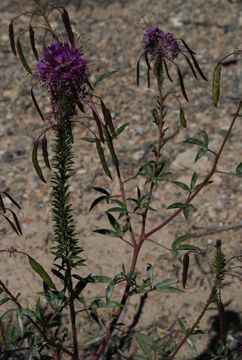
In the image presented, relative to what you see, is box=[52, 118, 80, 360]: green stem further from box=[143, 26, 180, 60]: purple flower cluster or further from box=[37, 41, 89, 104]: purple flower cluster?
box=[143, 26, 180, 60]: purple flower cluster

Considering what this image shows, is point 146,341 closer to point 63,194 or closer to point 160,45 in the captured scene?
point 63,194

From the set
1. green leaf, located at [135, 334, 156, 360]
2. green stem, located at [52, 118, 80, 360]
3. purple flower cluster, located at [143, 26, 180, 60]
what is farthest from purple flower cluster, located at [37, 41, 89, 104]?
green leaf, located at [135, 334, 156, 360]

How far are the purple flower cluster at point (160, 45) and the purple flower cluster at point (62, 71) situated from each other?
319mm

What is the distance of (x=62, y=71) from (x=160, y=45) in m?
0.40

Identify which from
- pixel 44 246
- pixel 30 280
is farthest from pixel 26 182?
pixel 30 280

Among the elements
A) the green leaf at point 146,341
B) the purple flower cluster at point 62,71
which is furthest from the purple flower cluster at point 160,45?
the green leaf at point 146,341

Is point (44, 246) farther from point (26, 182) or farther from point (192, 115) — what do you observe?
point (192, 115)

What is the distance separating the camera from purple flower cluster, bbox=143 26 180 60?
206 centimetres

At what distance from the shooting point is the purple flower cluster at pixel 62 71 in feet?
5.92

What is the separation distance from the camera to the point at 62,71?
1808mm

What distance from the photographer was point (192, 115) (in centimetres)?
439

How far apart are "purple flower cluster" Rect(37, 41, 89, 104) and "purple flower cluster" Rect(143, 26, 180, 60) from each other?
1.05 ft

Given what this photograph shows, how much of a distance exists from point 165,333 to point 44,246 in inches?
32.6

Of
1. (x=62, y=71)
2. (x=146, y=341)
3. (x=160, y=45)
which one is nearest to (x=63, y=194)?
(x=62, y=71)
